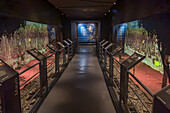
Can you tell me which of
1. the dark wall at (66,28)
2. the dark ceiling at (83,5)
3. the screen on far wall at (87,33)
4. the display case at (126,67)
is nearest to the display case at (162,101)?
the display case at (126,67)

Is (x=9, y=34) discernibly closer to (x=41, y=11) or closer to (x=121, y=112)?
(x=41, y=11)

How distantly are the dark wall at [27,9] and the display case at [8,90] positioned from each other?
1.88m

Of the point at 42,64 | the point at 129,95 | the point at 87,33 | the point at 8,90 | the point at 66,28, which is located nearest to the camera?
the point at 8,90

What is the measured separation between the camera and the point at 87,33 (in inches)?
567

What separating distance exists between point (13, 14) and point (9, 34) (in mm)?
2038

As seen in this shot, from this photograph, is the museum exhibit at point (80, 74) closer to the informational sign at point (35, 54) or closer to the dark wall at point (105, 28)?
the informational sign at point (35, 54)

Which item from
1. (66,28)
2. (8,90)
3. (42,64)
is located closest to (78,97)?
(42,64)

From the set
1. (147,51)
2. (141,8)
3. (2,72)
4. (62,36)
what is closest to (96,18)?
(62,36)

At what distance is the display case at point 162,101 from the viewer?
896 millimetres

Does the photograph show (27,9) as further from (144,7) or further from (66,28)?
(66,28)

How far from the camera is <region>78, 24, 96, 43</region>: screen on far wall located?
14328 mm

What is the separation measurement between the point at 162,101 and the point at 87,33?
1375 centimetres

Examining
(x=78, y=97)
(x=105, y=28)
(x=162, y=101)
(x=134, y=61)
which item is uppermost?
(x=105, y=28)

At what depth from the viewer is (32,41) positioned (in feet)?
23.2
